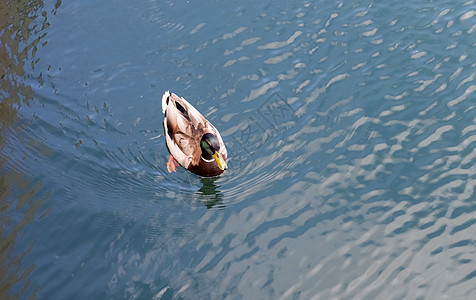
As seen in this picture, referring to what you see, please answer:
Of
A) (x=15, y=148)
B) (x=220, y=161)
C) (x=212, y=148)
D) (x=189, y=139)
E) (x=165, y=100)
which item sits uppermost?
(x=15, y=148)

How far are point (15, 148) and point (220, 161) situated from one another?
300cm

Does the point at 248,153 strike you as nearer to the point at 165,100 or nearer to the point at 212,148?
the point at 212,148

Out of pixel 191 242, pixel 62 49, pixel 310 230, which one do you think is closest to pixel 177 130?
pixel 191 242

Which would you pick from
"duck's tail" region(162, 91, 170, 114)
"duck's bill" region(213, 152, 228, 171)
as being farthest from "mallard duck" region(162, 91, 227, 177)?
"duck's tail" region(162, 91, 170, 114)

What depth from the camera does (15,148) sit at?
9250mm

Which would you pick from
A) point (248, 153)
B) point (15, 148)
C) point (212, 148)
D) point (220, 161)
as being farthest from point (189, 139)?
point (15, 148)

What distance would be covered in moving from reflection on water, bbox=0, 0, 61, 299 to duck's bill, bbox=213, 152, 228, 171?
2224 millimetres

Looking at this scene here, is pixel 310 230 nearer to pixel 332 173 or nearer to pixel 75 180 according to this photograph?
pixel 332 173

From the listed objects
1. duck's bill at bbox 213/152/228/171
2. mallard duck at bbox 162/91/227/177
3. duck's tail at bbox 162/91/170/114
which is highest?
duck's tail at bbox 162/91/170/114

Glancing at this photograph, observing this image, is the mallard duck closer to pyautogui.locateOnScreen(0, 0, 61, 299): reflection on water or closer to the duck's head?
the duck's head

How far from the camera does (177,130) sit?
8.74 meters

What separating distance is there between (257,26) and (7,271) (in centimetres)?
530

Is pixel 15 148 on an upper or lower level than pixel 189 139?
upper

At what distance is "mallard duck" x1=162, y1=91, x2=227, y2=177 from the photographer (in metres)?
8.59
